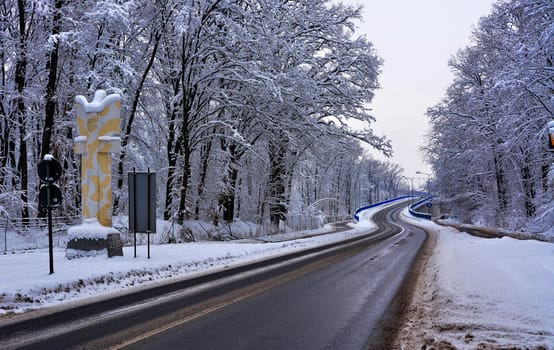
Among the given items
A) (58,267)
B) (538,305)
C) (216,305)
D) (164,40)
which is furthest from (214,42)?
(538,305)

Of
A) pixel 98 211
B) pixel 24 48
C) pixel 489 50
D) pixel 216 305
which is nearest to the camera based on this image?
pixel 216 305

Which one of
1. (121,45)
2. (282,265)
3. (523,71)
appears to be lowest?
(282,265)

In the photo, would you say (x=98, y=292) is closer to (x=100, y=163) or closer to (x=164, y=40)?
(x=100, y=163)

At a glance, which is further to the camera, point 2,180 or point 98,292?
point 2,180

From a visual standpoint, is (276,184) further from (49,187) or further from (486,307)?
(486,307)

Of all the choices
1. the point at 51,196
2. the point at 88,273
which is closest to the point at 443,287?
the point at 88,273

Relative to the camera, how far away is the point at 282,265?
13.5 meters

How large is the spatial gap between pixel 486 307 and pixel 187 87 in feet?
61.7

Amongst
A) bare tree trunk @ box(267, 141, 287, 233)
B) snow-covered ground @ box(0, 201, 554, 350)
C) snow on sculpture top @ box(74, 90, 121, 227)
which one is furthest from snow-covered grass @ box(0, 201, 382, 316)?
bare tree trunk @ box(267, 141, 287, 233)

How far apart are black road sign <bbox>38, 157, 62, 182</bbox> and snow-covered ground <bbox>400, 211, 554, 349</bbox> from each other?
8174 millimetres

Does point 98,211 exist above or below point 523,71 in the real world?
below

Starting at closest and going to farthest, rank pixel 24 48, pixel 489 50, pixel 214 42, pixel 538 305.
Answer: pixel 538 305 → pixel 24 48 → pixel 214 42 → pixel 489 50

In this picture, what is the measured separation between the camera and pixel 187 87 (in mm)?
22609

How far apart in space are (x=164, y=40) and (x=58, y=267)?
15.5 meters
